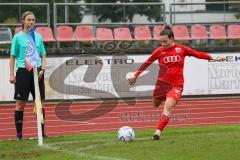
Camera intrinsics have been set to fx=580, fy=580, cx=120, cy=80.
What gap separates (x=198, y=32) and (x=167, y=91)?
13.7m

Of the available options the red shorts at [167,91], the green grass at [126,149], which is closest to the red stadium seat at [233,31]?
the red shorts at [167,91]

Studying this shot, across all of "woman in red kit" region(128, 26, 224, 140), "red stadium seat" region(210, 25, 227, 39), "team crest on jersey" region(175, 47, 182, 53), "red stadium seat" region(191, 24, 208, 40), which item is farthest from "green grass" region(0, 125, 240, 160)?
"red stadium seat" region(210, 25, 227, 39)

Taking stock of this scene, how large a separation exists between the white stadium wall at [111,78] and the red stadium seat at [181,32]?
2638 millimetres

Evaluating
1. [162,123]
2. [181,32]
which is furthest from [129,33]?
[162,123]

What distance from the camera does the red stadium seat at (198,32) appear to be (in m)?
23.2

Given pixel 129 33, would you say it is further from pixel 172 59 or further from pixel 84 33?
pixel 172 59

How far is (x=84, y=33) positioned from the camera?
22.2m

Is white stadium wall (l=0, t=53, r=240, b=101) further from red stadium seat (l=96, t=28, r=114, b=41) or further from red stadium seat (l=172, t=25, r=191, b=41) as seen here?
red stadium seat (l=172, t=25, r=191, b=41)

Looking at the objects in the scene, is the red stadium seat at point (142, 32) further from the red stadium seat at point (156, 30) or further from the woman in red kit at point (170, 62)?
the woman in red kit at point (170, 62)

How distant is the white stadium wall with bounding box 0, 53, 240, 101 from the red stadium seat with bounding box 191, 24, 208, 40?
8.06ft

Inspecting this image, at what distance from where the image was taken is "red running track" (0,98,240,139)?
13422 mm

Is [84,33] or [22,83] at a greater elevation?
[84,33]

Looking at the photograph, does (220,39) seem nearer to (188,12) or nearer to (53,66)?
(188,12)

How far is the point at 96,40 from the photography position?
2192cm
